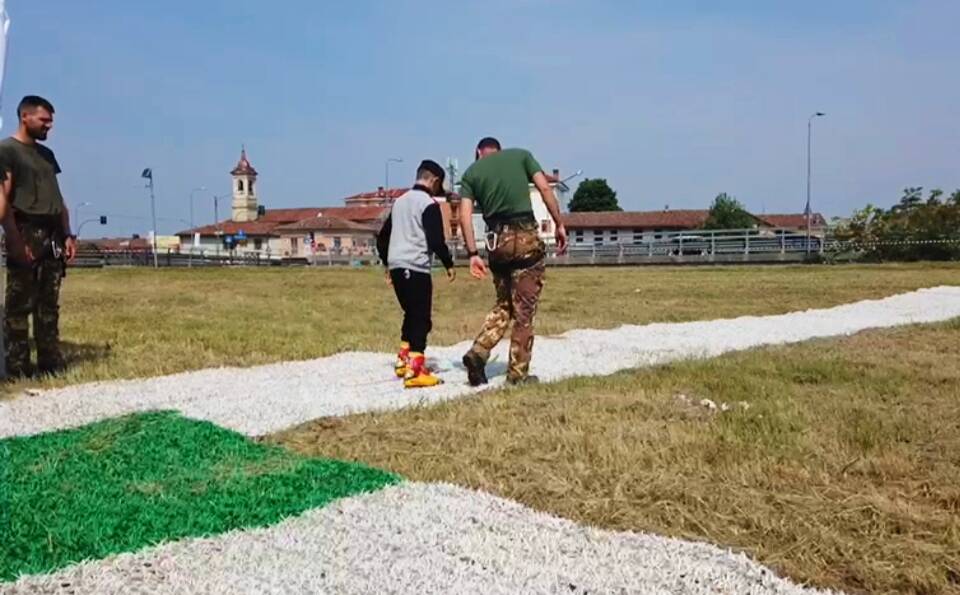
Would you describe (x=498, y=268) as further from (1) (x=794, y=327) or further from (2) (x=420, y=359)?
(1) (x=794, y=327)

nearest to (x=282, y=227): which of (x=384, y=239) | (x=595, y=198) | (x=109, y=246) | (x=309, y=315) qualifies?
(x=109, y=246)

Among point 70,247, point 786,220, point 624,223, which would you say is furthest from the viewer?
point 786,220

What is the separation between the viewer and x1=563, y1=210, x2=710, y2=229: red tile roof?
87.1 m

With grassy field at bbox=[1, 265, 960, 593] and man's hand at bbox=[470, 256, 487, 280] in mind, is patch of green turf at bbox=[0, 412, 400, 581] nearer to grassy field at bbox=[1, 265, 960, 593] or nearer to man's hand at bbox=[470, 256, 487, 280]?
grassy field at bbox=[1, 265, 960, 593]

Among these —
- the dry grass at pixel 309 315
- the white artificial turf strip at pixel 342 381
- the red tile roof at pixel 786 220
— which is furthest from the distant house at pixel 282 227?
the white artificial turf strip at pixel 342 381

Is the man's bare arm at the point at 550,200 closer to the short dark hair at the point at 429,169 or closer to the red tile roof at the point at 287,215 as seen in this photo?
the short dark hair at the point at 429,169

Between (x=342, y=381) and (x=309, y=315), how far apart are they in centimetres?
577

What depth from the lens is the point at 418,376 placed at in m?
5.76

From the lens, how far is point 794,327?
9484mm

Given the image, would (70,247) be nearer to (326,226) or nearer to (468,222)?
(468,222)

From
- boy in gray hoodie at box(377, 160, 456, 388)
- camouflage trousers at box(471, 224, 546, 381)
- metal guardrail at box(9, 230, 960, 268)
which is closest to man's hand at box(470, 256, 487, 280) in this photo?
camouflage trousers at box(471, 224, 546, 381)

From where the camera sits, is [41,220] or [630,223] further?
[630,223]

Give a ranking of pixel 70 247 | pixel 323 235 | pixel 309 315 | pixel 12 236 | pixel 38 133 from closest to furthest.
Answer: pixel 12 236, pixel 38 133, pixel 70 247, pixel 309 315, pixel 323 235

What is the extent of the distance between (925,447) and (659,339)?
4762 mm
